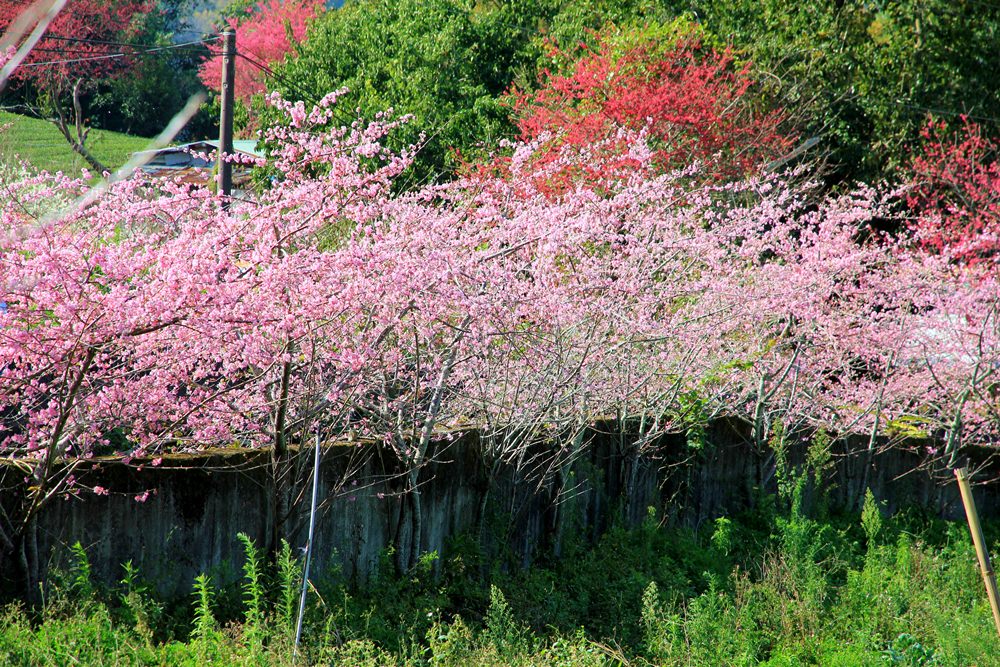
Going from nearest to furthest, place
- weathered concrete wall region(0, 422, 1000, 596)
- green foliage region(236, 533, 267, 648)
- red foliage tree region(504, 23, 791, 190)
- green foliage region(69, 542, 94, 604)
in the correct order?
green foliage region(236, 533, 267, 648), green foliage region(69, 542, 94, 604), weathered concrete wall region(0, 422, 1000, 596), red foliage tree region(504, 23, 791, 190)

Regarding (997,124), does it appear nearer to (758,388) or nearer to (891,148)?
(891,148)

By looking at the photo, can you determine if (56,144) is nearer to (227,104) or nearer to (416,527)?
(227,104)

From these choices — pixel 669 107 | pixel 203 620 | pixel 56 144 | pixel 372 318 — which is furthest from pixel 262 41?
pixel 203 620

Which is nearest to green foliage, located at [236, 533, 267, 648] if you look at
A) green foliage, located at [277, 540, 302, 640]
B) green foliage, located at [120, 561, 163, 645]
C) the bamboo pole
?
green foliage, located at [277, 540, 302, 640]

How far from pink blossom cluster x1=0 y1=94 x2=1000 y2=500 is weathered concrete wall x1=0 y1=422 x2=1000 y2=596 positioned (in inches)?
10.9

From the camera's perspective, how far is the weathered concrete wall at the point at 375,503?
20.5 ft

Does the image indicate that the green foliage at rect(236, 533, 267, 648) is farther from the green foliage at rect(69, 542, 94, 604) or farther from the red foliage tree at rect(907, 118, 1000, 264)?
the red foliage tree at rect(907, 118, 1000, 264)

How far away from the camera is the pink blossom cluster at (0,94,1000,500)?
5.59 meters

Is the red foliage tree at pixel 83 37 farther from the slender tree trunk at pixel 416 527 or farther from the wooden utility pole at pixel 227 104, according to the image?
the slender tree trunk at pixel 416 527

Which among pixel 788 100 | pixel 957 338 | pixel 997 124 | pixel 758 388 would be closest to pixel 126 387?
pixel 758 388

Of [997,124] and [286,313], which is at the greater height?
[997,124]

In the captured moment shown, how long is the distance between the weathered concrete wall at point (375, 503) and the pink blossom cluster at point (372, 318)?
10.9 inches

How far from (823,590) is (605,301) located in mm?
3433

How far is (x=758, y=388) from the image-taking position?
11273mm
